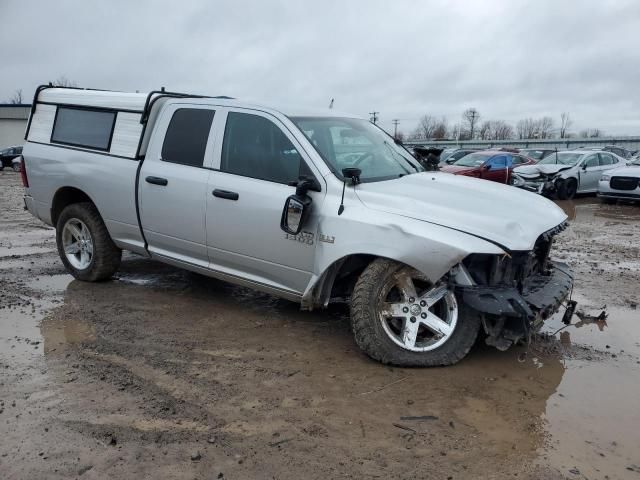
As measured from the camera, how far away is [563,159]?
17797mm

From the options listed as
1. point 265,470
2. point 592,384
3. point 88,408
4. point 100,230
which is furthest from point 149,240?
point 592,384

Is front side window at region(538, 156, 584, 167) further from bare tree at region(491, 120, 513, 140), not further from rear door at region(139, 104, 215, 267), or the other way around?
bare tree at region(491, 120, 513, 140)

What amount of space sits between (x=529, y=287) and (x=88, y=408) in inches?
126

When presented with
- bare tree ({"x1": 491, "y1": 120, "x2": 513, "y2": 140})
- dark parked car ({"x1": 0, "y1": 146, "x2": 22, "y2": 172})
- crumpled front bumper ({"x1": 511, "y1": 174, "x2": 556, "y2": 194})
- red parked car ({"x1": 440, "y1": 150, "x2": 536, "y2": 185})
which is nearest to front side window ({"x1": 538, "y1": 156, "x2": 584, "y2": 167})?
crumpled front bumper ({"x1": 511, "y1": 174, "x2": 556, "y2": 194})

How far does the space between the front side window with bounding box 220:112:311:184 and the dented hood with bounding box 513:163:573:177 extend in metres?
12.9

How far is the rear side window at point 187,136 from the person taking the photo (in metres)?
5.02

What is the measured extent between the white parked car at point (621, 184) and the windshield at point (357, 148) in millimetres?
12040

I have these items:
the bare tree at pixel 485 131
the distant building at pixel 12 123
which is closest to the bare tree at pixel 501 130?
the bare tree at pixel 485 131

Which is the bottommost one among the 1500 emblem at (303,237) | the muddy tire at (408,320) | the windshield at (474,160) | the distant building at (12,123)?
the muddy tire at (408,320)

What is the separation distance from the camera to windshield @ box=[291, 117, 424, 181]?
15.0ft

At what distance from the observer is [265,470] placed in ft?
9.39

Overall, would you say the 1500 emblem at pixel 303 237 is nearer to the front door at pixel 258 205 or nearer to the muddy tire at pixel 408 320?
the front door at pixel 258 205

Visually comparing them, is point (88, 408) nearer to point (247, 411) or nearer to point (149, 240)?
point (247, 411)

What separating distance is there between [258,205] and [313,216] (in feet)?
1.72
